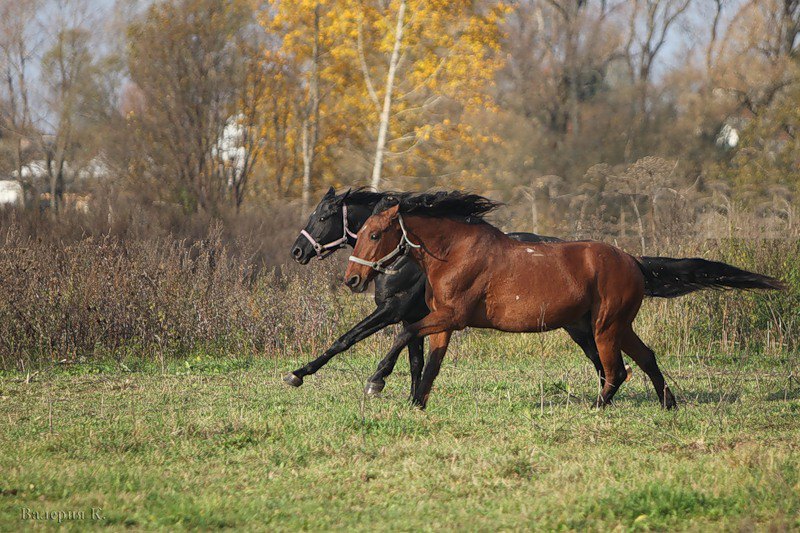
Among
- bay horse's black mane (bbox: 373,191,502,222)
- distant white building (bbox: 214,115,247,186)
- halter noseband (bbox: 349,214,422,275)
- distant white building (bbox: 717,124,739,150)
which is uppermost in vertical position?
distant white building (bbox: 717,124,739,150)

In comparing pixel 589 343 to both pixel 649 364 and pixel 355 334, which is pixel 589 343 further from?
pixel 355 334

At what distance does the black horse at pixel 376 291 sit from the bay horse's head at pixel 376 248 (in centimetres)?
45

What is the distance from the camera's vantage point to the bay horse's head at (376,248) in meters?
8.45

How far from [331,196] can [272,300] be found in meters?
3.69

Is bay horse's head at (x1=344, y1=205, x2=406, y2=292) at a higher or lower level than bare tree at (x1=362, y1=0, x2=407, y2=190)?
lower

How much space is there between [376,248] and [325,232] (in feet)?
5.20

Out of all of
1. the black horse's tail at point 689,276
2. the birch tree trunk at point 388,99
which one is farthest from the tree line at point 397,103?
the black horse's tail at point 689,276

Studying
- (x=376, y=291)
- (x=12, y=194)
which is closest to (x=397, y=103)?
(x=376, y=291)

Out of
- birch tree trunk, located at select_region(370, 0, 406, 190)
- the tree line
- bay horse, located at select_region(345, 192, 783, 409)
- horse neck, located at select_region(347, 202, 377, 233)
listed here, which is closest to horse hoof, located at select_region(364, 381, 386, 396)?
bay horse, located at select_region(345, 192, 783, 409)

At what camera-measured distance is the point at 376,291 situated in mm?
9703

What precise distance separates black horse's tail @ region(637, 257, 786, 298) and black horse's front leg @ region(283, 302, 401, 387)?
2.33 m

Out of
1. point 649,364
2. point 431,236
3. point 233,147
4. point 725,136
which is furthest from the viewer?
point 725,136

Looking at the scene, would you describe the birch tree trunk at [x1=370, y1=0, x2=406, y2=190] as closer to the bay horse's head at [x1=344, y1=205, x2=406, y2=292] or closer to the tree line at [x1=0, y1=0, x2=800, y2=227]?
the tree line at [x1=0, y1=0, x2=800, y2=227]

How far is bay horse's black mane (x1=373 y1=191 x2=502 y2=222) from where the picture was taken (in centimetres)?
861
